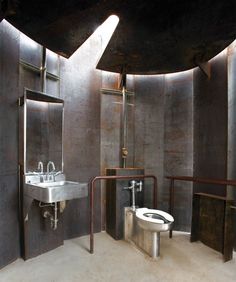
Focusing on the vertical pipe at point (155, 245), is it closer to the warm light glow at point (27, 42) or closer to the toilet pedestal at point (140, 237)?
the toilet pedestal at point (140, 237)

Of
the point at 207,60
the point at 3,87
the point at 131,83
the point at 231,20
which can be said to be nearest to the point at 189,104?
the point at 207,60

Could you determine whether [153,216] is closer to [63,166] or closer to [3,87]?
[63,166]

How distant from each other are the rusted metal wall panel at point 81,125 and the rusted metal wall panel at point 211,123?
1.66m

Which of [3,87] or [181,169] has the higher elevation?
[3,87]

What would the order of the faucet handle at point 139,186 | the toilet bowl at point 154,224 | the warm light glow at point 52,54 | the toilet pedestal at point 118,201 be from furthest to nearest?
1. the faucet handle at point 139,186
2. the toilet pedestal at point 118,201
3. the warm light glow at point 52,54
4. the toilet bowl at point 154,224

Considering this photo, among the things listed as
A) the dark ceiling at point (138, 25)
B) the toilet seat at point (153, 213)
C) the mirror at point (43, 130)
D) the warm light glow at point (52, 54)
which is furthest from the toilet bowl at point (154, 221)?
the warm light glow at point (52, 54)

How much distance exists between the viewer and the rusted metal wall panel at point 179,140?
3449 mm

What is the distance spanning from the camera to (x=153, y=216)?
2.74 m

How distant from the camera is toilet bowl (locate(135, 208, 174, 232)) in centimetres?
239

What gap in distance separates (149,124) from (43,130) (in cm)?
181

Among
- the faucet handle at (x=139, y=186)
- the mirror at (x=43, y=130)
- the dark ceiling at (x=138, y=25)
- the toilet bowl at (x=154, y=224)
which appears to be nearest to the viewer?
the dark ceiling at (x=138, y=25)

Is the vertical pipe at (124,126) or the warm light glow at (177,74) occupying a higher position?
the warm light glow at (177,74)

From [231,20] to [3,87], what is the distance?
266cm

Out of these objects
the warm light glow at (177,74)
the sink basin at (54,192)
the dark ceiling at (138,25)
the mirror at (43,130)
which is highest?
the dark ceiling at (138,25)
